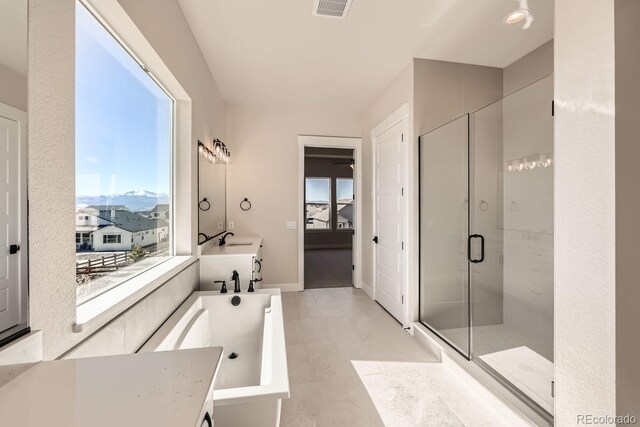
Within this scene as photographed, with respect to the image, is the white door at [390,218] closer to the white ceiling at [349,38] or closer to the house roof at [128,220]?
the white ceiling at [349,38]

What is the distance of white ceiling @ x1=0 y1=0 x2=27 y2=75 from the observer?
0.71 meters

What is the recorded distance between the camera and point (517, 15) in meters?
2.04

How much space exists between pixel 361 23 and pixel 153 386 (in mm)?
2661

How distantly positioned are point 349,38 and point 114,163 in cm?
214

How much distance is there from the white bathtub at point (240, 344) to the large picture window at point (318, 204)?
19.3ft

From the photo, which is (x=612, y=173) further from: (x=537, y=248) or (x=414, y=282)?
(x=414, y=282)

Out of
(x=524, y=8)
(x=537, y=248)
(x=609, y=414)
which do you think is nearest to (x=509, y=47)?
(x=524, y=8)

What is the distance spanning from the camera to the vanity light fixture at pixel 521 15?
78.0 inches

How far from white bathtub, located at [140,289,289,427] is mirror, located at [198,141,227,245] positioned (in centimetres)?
76

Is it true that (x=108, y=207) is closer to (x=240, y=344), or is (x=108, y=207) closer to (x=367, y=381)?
(x=240, y=344)

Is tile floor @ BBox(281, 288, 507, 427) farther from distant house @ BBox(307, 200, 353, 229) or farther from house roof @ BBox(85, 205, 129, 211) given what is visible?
distant house @ BBox(307, 200, 353, 229)

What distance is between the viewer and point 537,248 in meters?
2.47
